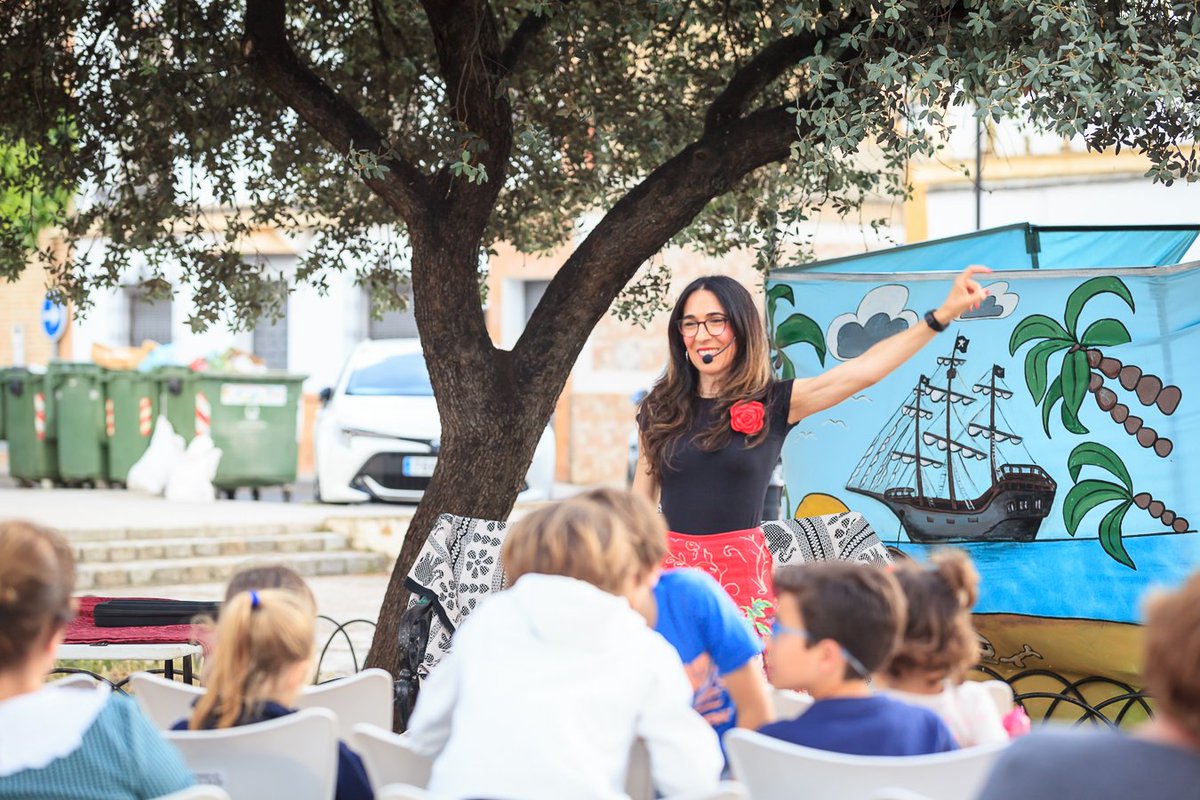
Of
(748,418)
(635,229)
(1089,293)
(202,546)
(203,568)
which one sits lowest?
(203,568)

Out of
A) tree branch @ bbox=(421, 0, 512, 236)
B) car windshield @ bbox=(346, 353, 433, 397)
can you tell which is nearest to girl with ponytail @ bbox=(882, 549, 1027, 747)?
tree branch @ bbox=(421, 0, 512, 236)

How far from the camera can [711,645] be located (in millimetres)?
3117

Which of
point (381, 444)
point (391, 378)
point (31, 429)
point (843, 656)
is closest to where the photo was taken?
point (843, 656)

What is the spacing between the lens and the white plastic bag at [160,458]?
16.2 m

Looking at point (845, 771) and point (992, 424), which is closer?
point (845, 771)

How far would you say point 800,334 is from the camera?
5871 mm

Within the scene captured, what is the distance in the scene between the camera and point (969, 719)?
2.77m

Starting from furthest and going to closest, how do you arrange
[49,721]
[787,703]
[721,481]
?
[721,481] → [787,703] → [49,721]

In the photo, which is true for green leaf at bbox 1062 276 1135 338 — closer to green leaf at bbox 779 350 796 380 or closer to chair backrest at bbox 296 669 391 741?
green leaf at bbox 779 350 796 380

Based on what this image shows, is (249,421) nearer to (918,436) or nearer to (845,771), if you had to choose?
(918,436)

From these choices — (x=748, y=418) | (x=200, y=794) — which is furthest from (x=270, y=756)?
(x=748, y=418)

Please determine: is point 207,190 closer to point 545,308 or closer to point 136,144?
point 136,144

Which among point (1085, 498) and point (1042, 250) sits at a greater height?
point (1042, 250)

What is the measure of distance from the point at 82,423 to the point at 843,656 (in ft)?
52.5
